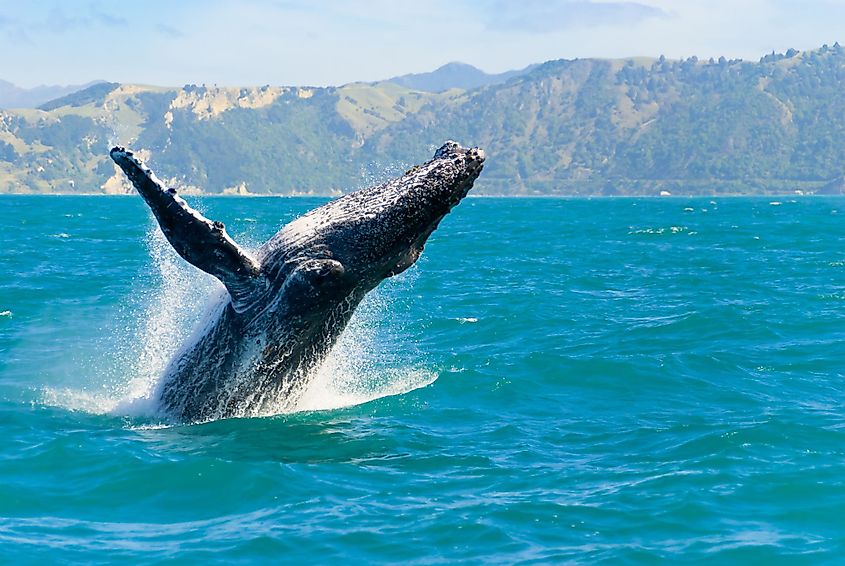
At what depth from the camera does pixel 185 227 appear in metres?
10.0

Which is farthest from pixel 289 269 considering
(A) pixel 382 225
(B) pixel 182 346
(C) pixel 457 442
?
(C) pixel 457 442

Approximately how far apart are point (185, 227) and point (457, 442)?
3.68 metres

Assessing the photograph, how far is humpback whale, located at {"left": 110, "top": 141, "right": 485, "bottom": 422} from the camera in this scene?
10.2 metres

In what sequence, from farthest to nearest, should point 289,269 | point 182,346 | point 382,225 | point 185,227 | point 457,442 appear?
point 182,346, point 457,442, point 289,269, point 382,225, point 185,227

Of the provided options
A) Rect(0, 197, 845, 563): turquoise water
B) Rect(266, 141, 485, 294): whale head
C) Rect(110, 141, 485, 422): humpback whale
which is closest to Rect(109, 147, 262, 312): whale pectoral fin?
Rect(110, 141, 485, 422): humpback whale

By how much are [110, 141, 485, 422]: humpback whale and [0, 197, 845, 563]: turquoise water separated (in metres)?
0.52

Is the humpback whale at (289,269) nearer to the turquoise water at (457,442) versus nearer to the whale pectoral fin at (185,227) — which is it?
the whale pectoral fin at (185,227)

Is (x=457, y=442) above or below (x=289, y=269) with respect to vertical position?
below

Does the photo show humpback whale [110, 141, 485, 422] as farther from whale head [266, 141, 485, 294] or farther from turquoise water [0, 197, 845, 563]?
turquoise water [0, 197, 845, 563]

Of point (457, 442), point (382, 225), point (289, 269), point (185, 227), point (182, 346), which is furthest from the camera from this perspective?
point (182, 346)

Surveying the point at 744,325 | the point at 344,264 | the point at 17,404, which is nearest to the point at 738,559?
the point at 344,264

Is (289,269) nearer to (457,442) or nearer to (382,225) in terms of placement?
(382,225)

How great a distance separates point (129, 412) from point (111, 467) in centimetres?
230

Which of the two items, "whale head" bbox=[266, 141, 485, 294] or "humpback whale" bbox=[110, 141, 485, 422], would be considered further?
"whale head" bbox=[266, 141, 485, 294]
